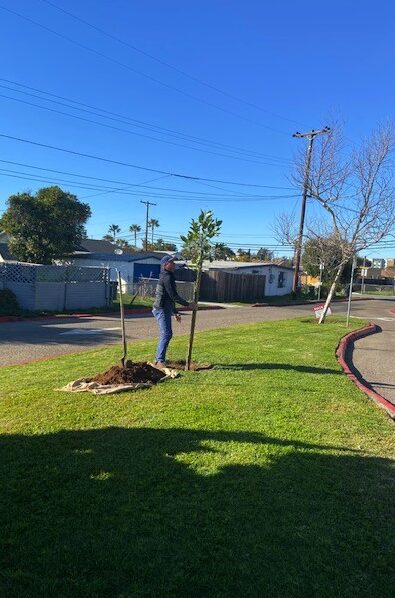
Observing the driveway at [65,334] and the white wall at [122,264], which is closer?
the driveway at [65,334]

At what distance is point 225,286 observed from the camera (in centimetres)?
3331

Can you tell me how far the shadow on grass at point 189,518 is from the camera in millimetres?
2537

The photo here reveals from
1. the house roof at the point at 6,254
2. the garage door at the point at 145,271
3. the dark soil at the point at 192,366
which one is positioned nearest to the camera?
the dark soil at the point at 192,366

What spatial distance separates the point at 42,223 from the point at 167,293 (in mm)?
26459

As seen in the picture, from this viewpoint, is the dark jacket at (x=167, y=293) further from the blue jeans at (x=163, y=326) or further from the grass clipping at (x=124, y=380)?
the grass clipping at (x=124, y=380)

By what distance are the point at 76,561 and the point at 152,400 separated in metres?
3.21

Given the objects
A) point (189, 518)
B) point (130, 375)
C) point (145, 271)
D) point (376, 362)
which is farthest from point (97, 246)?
point (189, 518)

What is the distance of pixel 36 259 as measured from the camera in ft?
106

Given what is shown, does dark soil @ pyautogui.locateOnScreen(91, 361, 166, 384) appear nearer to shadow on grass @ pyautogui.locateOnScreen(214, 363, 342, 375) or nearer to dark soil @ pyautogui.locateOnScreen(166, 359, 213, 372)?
dark soil @ pyautogui.locateOnScreen(166, 359, 213, 372)

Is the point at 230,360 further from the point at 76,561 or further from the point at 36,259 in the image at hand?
the point at 36,259

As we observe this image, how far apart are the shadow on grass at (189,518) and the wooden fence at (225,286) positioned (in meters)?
28.7

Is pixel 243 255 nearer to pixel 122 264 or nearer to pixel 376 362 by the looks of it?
pixel 122 264

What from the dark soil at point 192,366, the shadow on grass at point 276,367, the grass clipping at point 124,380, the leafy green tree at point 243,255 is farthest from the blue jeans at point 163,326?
the leafy green tree at point 243,255

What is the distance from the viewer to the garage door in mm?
36250
